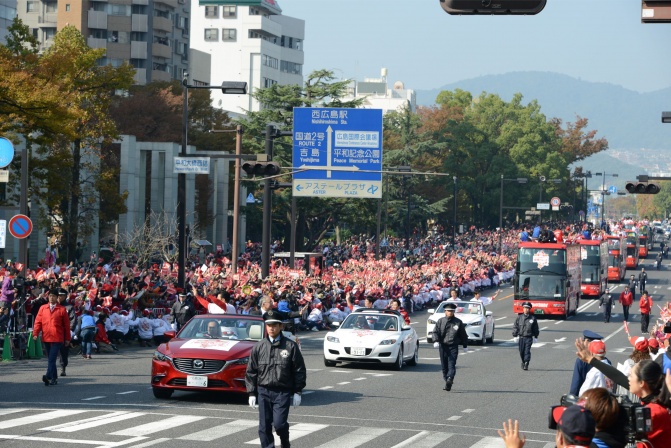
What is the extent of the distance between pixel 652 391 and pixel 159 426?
323 inches

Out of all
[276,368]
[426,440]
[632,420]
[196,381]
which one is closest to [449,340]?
[196,381]

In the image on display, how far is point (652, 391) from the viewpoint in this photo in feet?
28.3

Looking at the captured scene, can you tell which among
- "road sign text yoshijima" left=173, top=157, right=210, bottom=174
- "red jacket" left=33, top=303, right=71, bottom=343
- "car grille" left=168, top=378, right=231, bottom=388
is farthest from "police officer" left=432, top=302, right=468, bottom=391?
"road sign text yoshijima" left=173, top=157, right=210, bottom=174

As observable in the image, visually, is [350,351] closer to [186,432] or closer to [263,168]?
[263,168]

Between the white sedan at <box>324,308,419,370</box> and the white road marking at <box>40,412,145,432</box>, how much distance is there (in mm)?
9096

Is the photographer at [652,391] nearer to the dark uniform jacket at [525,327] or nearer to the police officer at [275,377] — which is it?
the police officer at [275,377]

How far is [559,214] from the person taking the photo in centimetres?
13712

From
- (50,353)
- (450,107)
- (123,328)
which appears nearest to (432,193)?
(450,107)

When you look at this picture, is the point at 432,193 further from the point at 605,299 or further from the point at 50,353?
the point at 50,353

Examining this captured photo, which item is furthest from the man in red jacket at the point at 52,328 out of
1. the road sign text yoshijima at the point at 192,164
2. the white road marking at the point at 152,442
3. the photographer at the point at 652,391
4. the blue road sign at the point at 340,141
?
the blue road sign at the point at 340,141

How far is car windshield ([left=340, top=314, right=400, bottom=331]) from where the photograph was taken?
2611cm

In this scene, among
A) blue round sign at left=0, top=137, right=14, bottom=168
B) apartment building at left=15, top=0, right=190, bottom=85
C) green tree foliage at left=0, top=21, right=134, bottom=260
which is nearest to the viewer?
blue round sign at left=0, top=137, right=14, bottom=168

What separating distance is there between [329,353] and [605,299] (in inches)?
1108

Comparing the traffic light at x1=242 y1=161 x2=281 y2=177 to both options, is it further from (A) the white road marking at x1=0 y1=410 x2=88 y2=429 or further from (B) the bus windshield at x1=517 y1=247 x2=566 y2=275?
(B) the bus windshield at x1=517 y1=247 x2=566 y2=275
